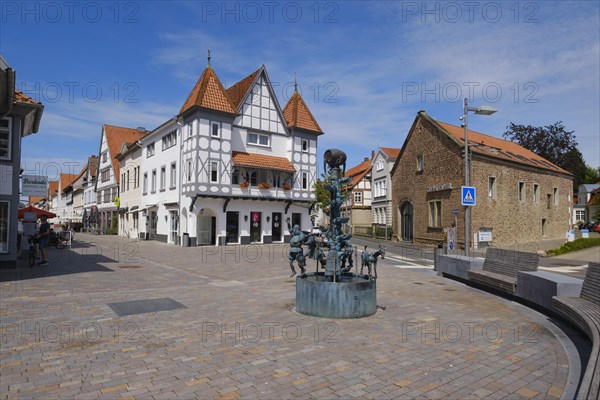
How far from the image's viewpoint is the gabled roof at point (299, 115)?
113 ft

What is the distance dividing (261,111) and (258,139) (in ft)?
7.07

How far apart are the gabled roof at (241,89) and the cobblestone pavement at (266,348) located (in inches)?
899

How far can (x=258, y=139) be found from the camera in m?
32.7

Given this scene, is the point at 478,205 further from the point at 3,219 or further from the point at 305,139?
the point at 3,219

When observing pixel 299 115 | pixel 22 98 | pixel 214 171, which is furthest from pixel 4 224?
pixel 299 115

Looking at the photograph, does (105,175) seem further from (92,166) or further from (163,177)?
(163,177)

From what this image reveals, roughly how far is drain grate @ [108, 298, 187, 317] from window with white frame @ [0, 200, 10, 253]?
27.9ft

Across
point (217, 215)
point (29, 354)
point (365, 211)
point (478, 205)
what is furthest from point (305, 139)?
point (29, 354)

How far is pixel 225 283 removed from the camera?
40.1 ft

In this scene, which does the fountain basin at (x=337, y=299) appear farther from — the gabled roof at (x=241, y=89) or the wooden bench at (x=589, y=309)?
the gabled roof at (x=241, y=89)

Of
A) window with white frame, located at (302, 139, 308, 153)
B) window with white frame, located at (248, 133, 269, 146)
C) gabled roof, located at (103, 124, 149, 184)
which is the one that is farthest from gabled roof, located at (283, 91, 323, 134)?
gabled roof, located at (103, 124, 149, 184)

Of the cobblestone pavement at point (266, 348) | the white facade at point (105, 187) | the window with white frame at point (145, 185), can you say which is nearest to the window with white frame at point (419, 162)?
the window with white frame at point (145, 185)

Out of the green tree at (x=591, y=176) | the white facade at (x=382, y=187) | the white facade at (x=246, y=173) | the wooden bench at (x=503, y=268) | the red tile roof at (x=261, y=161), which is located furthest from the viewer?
the green tree at (x=591, y=176)

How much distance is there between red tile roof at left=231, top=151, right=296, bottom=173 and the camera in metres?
30.4
